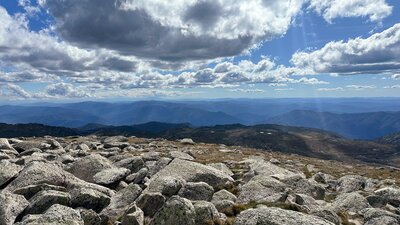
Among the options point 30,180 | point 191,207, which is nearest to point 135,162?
point 30,180

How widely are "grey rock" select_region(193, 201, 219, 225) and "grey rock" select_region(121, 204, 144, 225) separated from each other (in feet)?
13.5

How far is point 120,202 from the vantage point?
31.1 meters

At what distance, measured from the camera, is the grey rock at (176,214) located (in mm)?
23609

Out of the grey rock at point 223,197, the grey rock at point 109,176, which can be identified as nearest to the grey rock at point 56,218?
the grey rock at point 223,197

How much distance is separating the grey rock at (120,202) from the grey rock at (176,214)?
559cm

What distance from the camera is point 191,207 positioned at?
958 inches

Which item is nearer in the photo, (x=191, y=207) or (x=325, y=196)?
(x=191, y=207)

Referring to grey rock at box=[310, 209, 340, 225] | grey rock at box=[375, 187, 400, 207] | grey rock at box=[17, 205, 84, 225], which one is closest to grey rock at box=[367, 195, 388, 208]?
grey rock at box=[375, 187, 400, 207]

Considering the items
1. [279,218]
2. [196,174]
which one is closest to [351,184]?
[196,174]

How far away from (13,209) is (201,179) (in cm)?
1905

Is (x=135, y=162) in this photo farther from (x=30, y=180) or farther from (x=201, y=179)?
(x=30, y=180)

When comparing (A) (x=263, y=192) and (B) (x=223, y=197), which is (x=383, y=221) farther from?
(B) (x=223, y=197)

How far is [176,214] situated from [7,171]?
874 inches

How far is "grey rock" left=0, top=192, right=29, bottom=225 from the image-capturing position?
2444cm
